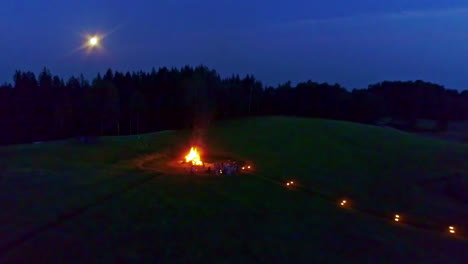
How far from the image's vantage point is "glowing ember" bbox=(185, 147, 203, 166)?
114 ft

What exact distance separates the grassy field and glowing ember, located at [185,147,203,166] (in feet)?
6.79

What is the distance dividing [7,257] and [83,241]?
2770 millimetres

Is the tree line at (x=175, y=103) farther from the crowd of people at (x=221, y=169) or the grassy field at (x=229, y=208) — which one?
the crowd of people at (x=221, y=169)

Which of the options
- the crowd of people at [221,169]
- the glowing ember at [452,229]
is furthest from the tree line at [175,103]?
the glowing ember at [452,229]

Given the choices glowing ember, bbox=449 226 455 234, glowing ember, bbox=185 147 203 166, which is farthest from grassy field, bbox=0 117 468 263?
glowing ember, bbox=185 147 203 166

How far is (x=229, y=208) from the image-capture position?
910 inches

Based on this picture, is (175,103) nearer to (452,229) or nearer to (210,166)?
(210,166)

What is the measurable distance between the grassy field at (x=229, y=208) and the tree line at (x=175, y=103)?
14.6 metres

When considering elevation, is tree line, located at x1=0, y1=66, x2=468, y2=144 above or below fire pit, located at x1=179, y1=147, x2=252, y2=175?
above

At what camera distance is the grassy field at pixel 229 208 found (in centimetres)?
1791

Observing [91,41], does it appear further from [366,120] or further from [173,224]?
[366,120]

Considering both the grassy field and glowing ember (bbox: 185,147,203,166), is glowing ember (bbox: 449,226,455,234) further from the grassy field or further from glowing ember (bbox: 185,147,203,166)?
glowing ember (bbox: 185,147,203,166)

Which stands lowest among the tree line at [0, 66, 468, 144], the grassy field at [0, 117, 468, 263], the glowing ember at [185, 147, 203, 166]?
the grassy field at [0, 117, 468, 263]

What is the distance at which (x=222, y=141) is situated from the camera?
45031 millimetres
